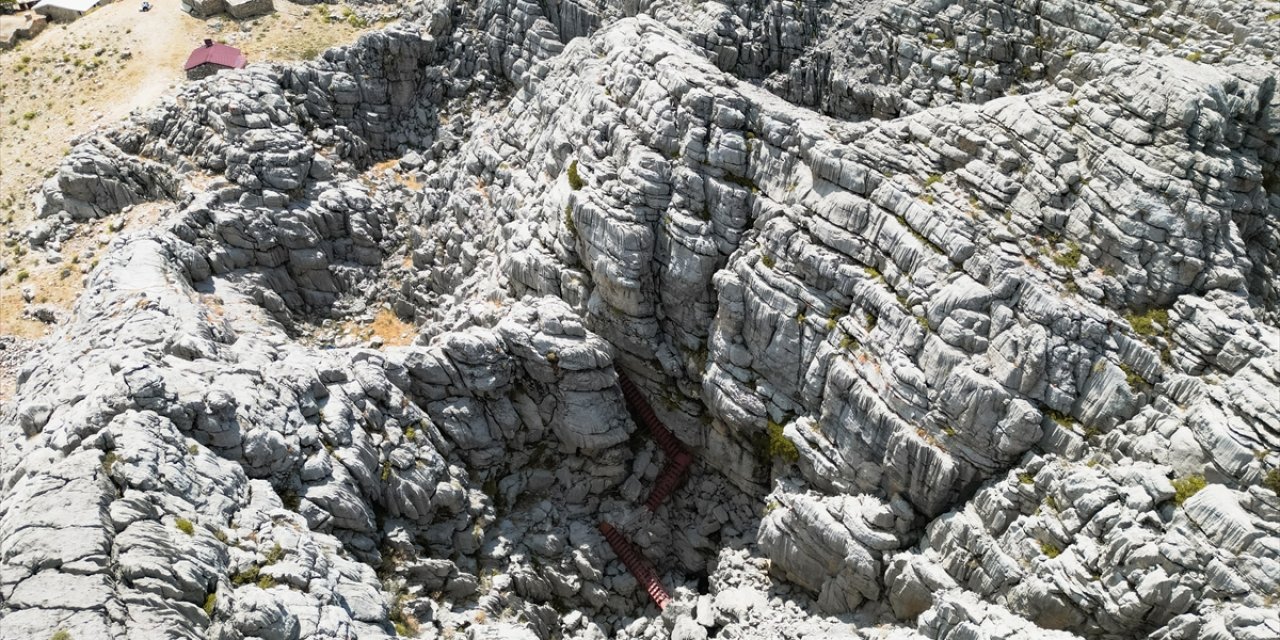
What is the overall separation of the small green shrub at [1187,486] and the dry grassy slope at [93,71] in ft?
139

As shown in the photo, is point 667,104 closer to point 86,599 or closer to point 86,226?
point 86,599

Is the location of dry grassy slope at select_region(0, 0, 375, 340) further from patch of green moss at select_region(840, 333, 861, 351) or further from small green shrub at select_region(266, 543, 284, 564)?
patch of green moss at select_region(840, 333, 861, 351)

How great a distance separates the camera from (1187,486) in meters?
26.4

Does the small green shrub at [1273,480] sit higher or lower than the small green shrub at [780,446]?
higher

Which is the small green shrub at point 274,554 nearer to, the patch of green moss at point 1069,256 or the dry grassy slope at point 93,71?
the dry grassy slope at point 93,71

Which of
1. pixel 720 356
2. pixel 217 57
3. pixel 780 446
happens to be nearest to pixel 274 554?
pixel 720 356

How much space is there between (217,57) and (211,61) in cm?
41

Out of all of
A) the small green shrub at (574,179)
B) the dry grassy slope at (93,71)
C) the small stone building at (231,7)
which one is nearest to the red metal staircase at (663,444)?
the small green shrub at (574,179)

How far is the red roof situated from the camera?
164 feet

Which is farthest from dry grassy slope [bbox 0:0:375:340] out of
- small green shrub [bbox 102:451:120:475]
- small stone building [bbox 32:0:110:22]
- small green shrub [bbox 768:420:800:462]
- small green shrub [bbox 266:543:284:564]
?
small green shrub [bbox 768:420:800:462]

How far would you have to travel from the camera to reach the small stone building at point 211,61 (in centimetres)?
5003

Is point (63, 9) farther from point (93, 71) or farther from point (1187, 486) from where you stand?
point (1187, 486)

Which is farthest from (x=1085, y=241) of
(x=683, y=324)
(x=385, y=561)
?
(x=385, y=561)

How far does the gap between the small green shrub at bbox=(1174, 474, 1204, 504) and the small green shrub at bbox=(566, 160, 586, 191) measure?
75.3 feet
